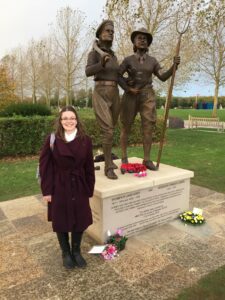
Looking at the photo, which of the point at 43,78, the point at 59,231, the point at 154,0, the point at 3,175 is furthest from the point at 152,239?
the point at 43,78

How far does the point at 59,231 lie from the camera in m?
3.18

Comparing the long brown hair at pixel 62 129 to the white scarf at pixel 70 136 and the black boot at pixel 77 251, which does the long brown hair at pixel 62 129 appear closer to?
the white scarf at pixel 70 136

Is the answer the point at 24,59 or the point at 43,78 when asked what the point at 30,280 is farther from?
the point at 24,59

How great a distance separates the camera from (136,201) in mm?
4195

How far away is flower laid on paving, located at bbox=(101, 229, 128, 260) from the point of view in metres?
3.64

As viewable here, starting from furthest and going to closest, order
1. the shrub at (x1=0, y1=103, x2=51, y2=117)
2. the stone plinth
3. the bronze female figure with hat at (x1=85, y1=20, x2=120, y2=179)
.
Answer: the shrub at (x1=0, y1=103, x2=51, y2=117), the bronze female figure with hat at (x1=85, y1=20, x2=120, y2=179), the stone plinth

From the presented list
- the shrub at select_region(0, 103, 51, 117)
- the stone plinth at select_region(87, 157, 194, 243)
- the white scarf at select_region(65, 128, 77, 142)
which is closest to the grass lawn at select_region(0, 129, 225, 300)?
the stone plinth at select_region(87, 157, 194, 243)

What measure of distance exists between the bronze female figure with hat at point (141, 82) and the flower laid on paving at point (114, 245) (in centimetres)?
130

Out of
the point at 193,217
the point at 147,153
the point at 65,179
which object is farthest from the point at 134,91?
the point at 193,217

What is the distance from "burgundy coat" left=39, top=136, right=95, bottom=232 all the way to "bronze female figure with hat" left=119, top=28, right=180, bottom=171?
1.73m

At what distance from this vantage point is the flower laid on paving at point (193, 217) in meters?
4.54

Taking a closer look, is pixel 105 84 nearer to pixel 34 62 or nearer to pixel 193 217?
pixel 193 217

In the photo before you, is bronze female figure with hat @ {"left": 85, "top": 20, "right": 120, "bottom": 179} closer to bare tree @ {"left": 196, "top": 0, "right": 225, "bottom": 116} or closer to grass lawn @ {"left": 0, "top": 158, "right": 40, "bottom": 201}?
grass lawn @ {"left": 0, "top": 158, "right": 40, "bottom": 201}

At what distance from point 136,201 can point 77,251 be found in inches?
44.2
